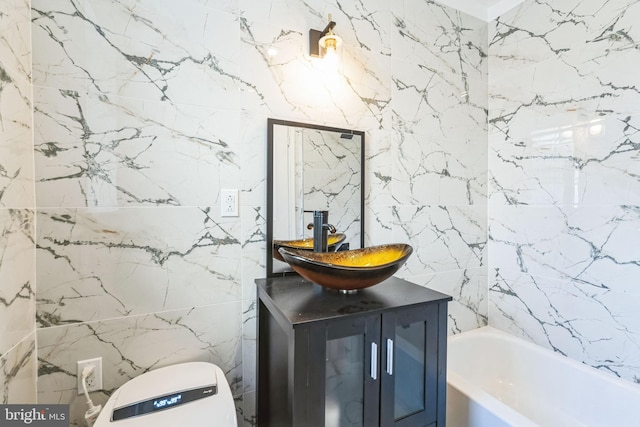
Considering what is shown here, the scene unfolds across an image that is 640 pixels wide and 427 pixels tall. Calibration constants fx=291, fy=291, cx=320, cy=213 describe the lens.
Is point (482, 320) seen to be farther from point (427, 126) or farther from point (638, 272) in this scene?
point (427, 126)

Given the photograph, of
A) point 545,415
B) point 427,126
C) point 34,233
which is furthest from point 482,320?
point 34,233

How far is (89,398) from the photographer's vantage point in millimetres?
1082

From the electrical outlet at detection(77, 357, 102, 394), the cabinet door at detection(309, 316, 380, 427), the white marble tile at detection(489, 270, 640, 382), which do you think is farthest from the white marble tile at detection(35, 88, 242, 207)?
the white marble tile at detection(489, 270, 640, 382)

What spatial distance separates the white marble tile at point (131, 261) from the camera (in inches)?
43.1

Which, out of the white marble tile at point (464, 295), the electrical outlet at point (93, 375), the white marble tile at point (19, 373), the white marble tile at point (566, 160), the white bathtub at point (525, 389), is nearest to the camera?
the white marble tile at point (19, 373)

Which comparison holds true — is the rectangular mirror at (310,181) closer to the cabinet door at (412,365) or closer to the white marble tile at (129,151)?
the white marble tile at (129,151)

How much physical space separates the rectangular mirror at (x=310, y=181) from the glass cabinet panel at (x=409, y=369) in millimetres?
576

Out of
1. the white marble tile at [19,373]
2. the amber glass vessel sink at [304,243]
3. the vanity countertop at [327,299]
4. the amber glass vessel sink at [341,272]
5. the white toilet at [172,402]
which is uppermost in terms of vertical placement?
the amber glass vessel sink at [304,243]

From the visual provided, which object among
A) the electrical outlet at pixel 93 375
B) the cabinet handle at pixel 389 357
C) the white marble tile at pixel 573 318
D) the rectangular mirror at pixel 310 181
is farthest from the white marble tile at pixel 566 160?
the electrical outlet at pixel 93 375

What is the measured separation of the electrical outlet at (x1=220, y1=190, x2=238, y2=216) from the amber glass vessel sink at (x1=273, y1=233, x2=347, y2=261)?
0.81ft

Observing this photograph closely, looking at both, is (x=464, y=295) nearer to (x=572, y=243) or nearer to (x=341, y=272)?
(x=572, y=243)

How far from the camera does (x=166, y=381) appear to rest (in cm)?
110

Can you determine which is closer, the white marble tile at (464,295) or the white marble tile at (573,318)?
the white marble tile at (573,318)

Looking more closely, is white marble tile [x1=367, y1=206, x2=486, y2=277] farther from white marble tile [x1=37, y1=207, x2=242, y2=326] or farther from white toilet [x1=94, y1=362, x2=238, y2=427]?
white toilet [x1=94, y1=362, x2=238, y2=427]
